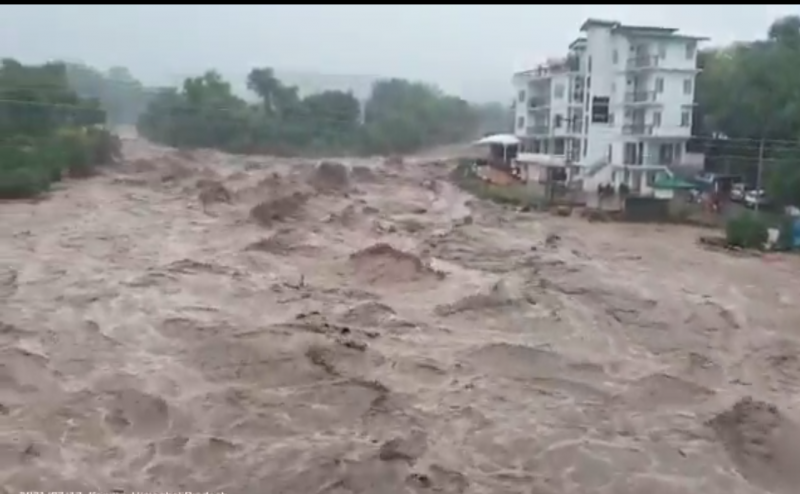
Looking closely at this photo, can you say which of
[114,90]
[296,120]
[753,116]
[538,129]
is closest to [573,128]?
[538,129]

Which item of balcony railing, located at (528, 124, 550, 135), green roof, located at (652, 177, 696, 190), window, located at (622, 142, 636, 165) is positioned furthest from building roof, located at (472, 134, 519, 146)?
green roof, located at (652, 177, 696, 190)

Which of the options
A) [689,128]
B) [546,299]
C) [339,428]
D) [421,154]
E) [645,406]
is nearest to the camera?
[339,428]

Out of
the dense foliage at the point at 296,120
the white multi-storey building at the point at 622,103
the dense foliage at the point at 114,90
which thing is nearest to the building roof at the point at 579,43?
the white multi-storey building at the point at 622,103

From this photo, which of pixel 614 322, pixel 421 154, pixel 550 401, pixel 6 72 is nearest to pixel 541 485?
pixel 550 401

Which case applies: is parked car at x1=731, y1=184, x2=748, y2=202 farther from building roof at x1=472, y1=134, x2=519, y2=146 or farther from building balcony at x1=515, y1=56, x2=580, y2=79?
building roof at x1=472, y1=134, x2=519, y2=146

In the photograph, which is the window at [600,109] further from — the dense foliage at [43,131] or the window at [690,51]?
the dense foliage at [43,131]

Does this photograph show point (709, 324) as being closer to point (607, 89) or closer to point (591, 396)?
point (591, 396)

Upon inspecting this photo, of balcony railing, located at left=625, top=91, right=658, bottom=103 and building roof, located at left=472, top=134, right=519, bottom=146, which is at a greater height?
balcony railing, located at left=625, top=91, right=658, bottom=103
